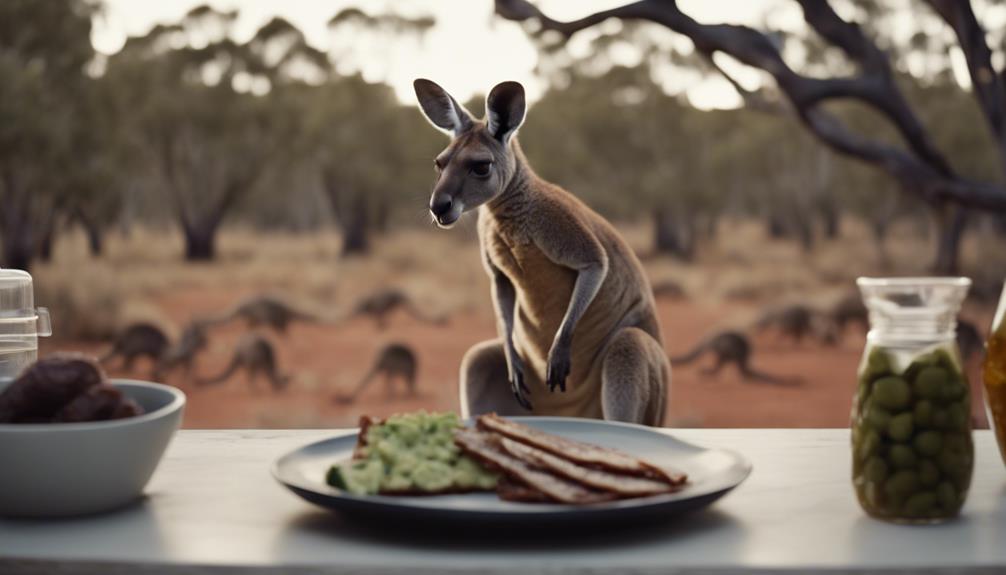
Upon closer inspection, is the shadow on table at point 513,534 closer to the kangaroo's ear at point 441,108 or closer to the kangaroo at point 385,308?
the kangaroo's ear at point 441,108

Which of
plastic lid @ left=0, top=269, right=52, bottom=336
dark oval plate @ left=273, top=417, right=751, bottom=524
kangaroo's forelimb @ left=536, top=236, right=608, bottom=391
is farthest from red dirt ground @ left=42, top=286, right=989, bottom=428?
dark oval plate @ left=273, top=417, right=751, bottom=524

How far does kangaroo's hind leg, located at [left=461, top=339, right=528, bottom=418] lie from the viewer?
6.62ft

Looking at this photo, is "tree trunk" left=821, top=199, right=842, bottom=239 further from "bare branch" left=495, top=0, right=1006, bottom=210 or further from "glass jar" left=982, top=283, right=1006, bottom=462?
"glass jar" left=982, top=283, right=1006, bottom=462

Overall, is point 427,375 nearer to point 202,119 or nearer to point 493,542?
point 202,119

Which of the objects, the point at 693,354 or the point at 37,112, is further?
the point at 37,112

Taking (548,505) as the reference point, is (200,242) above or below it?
below

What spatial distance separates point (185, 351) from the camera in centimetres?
1015

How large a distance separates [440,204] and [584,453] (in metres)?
0.81

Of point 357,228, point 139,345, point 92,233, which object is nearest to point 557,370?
point 139,345

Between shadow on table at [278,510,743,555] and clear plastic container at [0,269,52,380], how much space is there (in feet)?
2.19

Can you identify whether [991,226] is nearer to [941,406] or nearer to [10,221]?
[10,221]

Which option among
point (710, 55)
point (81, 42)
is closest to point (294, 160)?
point (81, 42)

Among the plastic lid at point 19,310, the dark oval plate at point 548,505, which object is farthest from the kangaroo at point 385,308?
the dark oval plate at point 548,505

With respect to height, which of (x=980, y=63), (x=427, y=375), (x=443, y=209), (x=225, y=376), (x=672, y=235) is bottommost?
(x=427, y=375)
